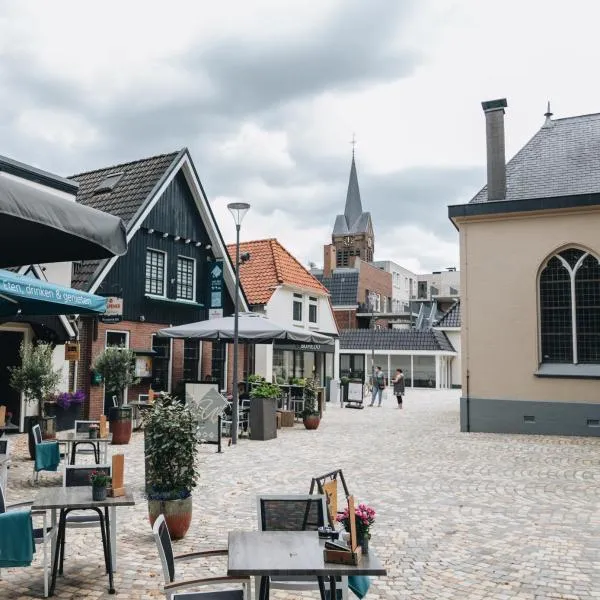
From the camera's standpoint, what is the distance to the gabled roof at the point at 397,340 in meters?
43.9

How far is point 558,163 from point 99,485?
→ 1703 cm

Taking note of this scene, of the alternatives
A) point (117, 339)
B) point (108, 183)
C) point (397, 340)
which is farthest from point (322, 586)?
point (397, 340)

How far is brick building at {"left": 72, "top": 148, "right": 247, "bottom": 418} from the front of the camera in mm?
18094

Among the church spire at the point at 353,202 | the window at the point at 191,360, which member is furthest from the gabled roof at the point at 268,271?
the church spire at the point at 353,202

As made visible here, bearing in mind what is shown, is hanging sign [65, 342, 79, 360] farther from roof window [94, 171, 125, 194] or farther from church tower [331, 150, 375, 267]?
church tower [331, 150, 375, 267]

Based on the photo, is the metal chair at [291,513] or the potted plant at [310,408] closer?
the metal chair at [291,513]

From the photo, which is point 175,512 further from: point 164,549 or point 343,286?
point 343,286

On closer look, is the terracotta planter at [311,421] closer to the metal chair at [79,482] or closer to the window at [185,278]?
the window at [185,278]

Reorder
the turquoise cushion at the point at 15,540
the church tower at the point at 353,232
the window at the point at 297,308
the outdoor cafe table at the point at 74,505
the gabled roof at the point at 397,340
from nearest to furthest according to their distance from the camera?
the turquoise cushion at the point at 15,540 < the outdoor cafe table at the point at 74,505 < the window at the point at 297,308 < the gabled roof at the point at 397,340 < the church tower at the point at 353,232

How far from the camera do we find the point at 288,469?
10.8 metres

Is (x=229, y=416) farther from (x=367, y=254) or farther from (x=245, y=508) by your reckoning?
(x=367, y=254)

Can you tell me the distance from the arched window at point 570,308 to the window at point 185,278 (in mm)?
11456

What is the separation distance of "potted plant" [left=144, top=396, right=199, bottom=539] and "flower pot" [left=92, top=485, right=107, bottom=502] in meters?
1.11

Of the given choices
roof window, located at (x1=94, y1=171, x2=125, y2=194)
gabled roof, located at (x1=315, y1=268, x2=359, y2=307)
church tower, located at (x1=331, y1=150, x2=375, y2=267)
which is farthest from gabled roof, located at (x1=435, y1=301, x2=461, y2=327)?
church tower, located at (x1=331, y1=150, x2=375, y2=267)
